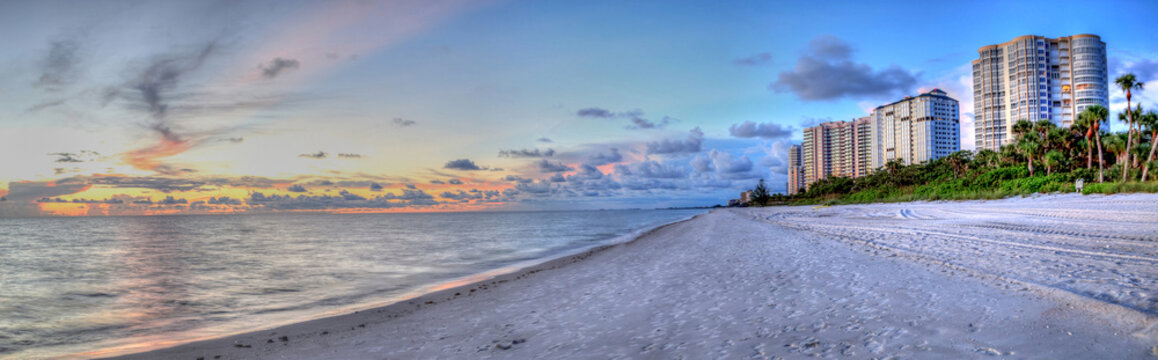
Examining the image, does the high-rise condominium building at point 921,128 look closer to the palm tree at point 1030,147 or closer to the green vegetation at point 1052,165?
the green vegetation at point 1052,165

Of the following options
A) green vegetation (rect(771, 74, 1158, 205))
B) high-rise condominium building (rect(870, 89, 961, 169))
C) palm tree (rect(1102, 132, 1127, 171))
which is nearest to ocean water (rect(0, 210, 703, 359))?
green vegetation (rect(771, 74, 1158, 205))

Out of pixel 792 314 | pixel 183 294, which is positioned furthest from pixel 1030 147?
pixel 183 294

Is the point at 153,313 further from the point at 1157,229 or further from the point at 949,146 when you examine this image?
the point at 949,146

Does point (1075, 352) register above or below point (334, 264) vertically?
above

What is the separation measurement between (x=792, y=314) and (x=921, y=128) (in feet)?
654

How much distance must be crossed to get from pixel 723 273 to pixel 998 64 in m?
183

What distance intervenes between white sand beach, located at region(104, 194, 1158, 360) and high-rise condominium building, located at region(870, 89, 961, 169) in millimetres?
184904

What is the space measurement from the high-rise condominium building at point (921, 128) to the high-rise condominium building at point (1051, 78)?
24650mm

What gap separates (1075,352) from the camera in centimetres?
416

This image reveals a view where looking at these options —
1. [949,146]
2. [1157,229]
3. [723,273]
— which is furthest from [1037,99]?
[723,273]

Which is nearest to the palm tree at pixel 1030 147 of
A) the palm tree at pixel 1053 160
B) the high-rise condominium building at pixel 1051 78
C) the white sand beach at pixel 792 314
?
the palm tree at pixel 1053 160

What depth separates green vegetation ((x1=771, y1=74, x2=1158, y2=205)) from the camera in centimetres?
4366

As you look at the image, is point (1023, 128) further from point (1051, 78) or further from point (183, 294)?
point (1051, 78)

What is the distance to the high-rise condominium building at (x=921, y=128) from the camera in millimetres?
A: 167375
